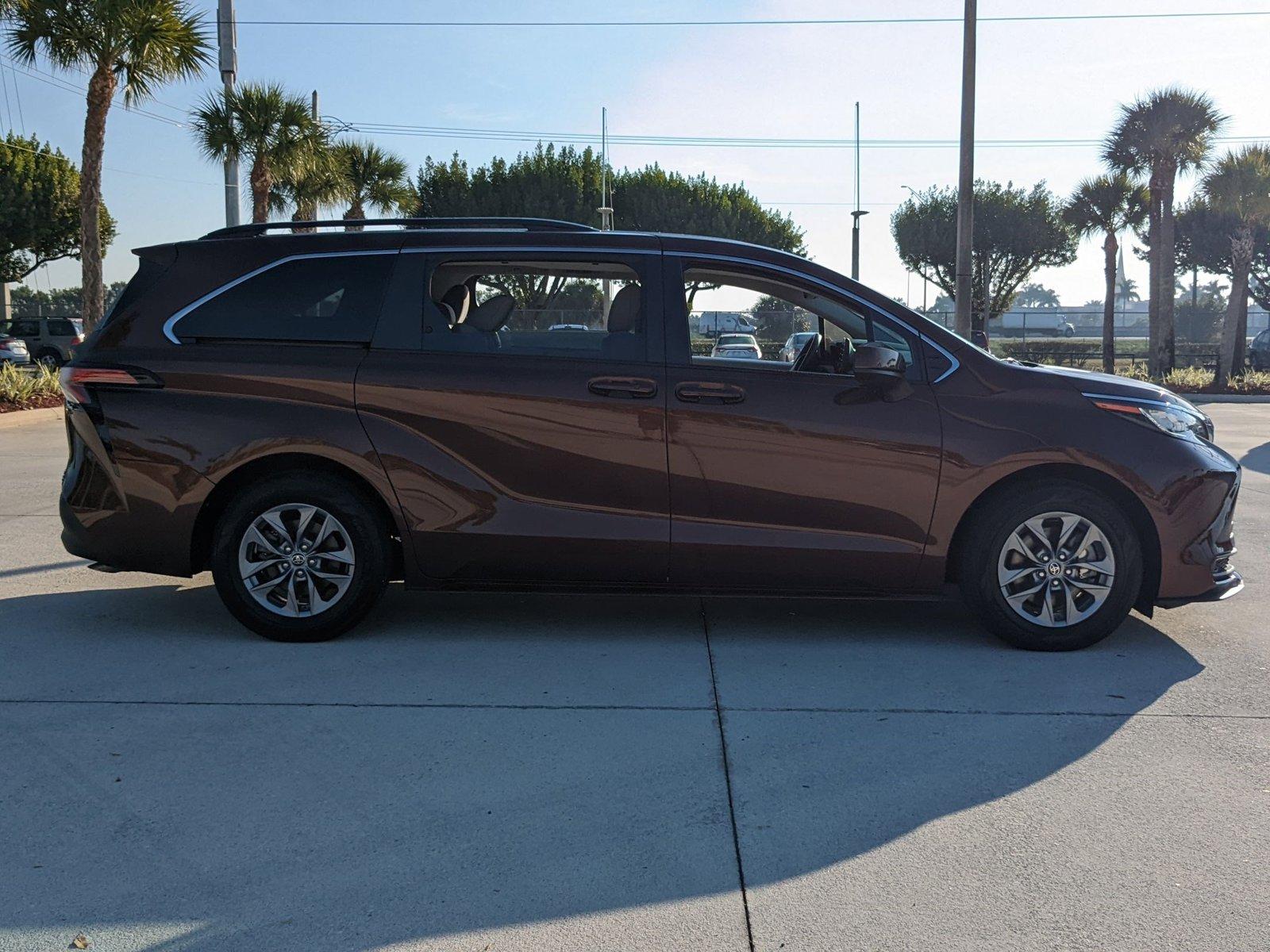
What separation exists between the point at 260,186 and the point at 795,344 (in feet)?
81.3

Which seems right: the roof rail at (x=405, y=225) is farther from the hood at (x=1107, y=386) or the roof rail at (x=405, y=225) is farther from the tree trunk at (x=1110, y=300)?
the tree trunk at (x=1110, y=300)

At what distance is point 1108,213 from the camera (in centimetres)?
3838

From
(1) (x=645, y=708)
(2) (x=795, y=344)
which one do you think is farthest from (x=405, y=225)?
(1) (x=645, y=708)

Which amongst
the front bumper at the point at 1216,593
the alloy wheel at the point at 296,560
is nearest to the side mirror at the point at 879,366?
the front bumper at the point at 1216,593

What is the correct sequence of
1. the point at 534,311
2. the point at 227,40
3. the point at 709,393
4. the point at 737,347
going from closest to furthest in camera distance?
the point at 709,393, the point at 534,311, the point at 737,347, the point at 227,40

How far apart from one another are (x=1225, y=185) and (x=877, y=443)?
31995 millimetres

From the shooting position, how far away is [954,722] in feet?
14.5

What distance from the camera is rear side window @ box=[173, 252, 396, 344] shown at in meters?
5.43

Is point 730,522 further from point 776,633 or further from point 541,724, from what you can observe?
point 541,724

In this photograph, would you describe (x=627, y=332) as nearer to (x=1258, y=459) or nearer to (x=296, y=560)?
(x=296, y=560)

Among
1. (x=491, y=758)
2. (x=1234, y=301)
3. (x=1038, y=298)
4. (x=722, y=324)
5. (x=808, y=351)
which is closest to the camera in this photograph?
(x=491, y=758)

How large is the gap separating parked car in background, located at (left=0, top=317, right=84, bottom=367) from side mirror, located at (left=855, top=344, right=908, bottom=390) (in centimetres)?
3140

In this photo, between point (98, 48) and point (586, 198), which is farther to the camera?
point (586, 198)

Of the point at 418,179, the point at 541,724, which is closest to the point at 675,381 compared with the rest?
the point at 541,724
